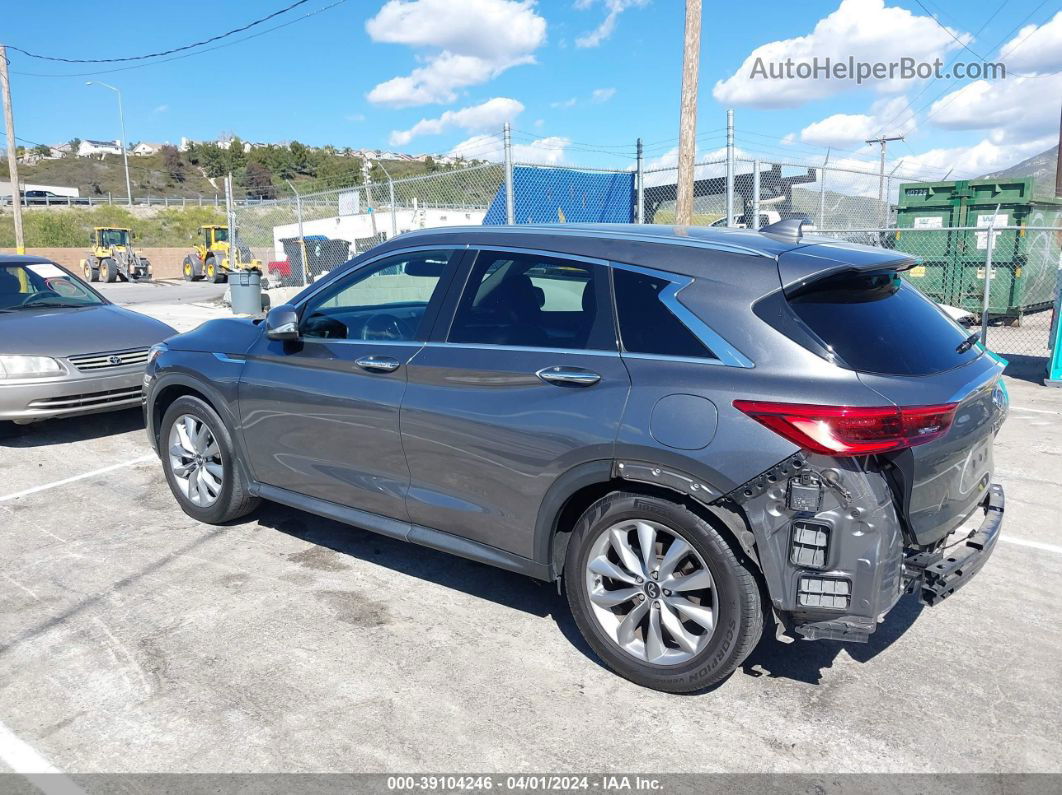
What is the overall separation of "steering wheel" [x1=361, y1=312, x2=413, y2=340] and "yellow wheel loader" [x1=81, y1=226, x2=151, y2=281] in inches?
1351

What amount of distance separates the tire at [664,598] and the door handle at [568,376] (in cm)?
46

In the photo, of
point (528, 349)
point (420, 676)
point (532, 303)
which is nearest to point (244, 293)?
point (532, 303)

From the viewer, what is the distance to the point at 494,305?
3.75 m

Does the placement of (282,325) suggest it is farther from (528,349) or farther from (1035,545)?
(1035,545)

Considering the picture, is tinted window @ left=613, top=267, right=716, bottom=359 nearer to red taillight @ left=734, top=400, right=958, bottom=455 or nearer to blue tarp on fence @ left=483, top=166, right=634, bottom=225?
red taillight @ left=734, top=400, right=958, bottom=455

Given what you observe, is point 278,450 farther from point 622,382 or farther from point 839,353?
point 839,353

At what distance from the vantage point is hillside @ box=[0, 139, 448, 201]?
88000 mm

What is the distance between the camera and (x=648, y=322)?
3.25 meters

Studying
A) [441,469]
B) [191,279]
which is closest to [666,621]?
[441,469]

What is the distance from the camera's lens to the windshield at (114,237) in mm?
35219

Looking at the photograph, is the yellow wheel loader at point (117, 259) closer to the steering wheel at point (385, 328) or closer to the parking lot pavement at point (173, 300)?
the parking lot pavement at point (173, 300)

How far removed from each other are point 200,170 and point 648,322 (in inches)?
4252

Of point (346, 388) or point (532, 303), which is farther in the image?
point (346, 388)

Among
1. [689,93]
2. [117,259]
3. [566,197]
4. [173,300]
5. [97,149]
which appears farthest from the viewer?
[97,149]
